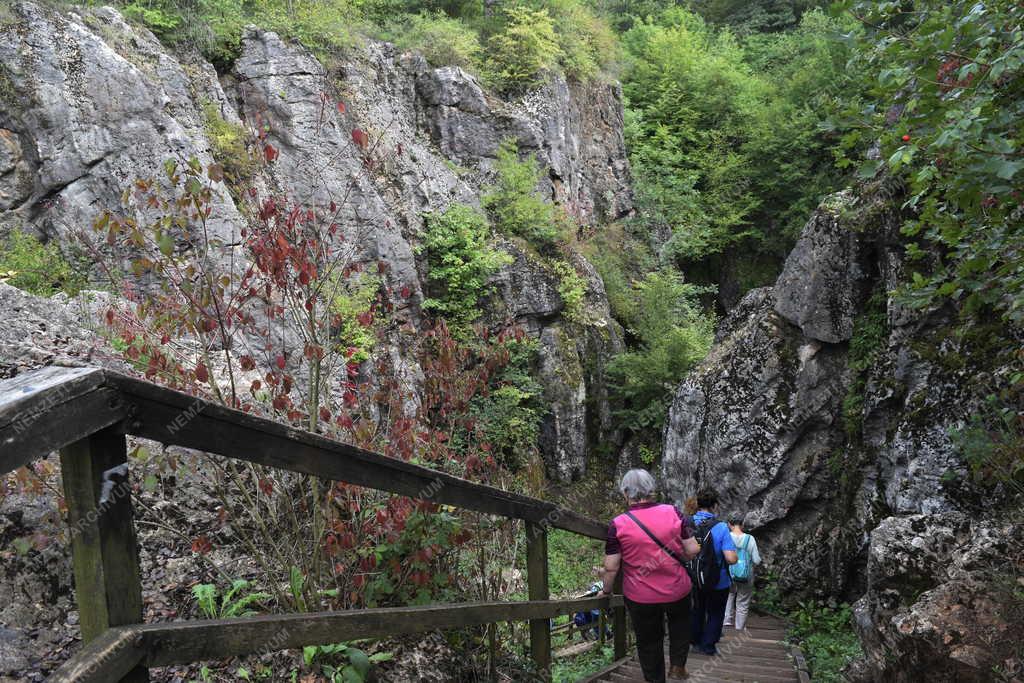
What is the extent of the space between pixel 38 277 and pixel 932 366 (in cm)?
1171

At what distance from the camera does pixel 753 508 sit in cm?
1052

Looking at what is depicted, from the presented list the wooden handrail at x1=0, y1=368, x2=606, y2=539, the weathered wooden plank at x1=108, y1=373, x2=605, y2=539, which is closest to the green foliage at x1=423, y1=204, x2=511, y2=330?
the weathered wooden plank at x1=108, y1=373, x2=605, y2=539

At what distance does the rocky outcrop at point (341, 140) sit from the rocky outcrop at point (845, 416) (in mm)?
3909

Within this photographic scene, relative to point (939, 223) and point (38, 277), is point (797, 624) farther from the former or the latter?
point (38, 277)

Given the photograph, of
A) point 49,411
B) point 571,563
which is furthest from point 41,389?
point 571,563

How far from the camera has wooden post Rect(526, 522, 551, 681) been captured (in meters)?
3.66

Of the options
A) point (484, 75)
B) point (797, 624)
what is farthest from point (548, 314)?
point (797, 624)

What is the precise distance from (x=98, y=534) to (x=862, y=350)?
10.4 m

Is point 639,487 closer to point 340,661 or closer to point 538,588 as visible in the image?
point 538,588

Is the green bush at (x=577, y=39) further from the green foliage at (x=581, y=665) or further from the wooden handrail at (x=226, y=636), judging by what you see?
the wooden handrail at (x=226, y=636)

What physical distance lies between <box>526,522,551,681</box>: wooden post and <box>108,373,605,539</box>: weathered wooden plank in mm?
876

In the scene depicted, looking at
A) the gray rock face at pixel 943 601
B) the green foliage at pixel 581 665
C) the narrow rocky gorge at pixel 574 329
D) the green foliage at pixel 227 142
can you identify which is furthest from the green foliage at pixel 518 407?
the gray rock face at pixel 943 601

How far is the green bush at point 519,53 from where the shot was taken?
1967 cm


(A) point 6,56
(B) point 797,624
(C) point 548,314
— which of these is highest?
(A) point 6,56
